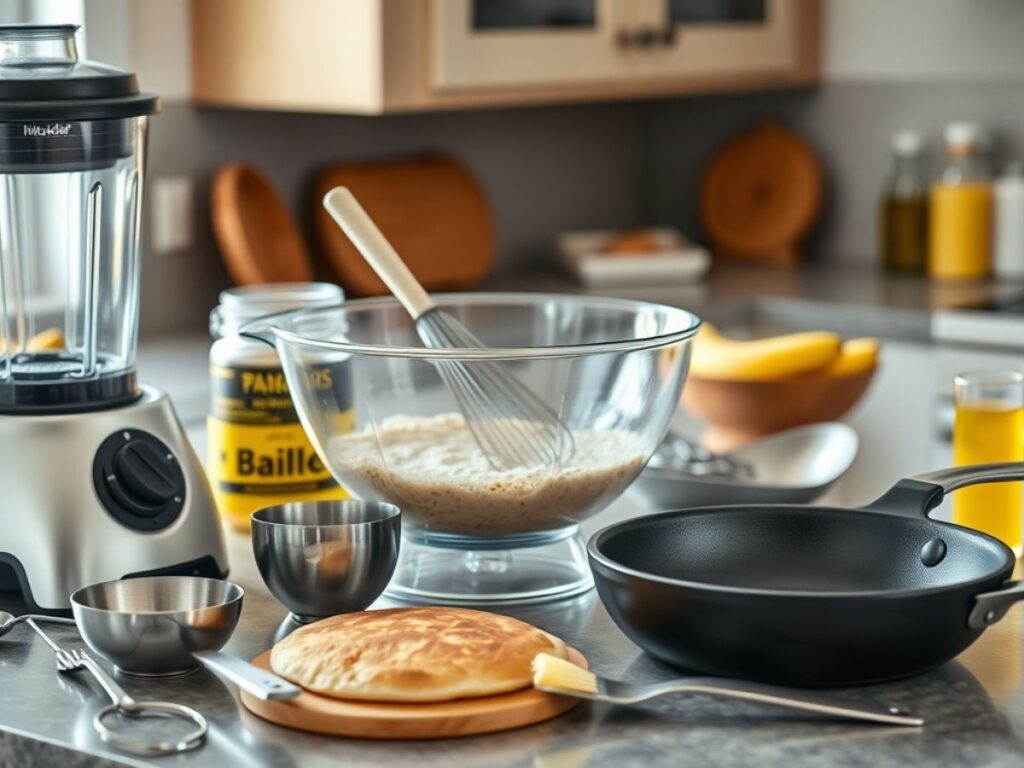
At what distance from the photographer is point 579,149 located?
3.43m

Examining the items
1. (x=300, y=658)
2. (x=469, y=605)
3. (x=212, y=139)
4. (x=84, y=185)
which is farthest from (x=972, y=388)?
(x=212, y=139)

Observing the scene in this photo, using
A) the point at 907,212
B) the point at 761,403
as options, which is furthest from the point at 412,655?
the point at 907,212

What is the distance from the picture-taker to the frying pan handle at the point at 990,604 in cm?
89

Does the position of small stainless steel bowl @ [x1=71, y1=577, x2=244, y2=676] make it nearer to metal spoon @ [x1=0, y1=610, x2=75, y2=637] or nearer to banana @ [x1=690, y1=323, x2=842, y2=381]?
Answer: metal spoon @ [x1=0, y1=610, x2=75, y2=637]

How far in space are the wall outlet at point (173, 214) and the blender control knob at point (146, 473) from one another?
1569 mm

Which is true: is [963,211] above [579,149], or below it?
below

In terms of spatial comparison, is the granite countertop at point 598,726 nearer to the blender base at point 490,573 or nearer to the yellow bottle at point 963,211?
the blender base at point 490,573

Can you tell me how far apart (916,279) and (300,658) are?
95.3 inches

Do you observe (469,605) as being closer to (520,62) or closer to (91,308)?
(91,308)

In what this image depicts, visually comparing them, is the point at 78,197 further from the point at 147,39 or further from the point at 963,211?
the point at 963,211

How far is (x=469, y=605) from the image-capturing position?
1.08 metres

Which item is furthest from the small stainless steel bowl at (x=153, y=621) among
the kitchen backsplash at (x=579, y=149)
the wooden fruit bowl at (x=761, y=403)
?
the kitchen backsplash at (x=579, y=149)

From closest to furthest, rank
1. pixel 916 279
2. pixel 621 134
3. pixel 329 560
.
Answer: pixel 329 560, pixel 916 279, pixel 621 134

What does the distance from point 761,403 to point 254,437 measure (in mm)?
706
